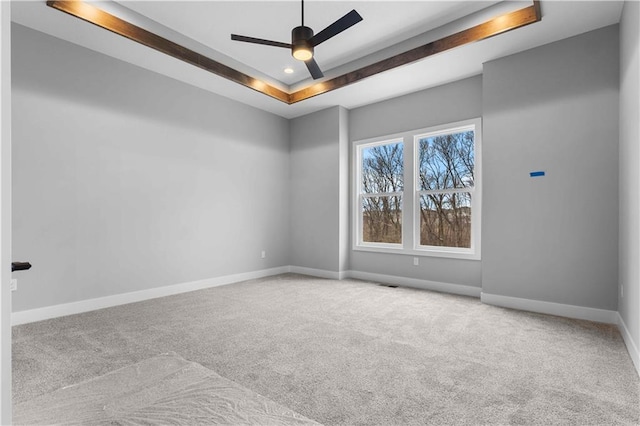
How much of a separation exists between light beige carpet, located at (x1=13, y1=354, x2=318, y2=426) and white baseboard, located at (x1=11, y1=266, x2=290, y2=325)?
1.84m

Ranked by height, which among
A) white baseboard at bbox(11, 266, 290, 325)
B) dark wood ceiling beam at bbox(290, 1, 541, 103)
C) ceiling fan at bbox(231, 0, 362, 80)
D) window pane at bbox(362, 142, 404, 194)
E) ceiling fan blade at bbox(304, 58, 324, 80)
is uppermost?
dark wood ceiling beam at bbox(290, 1, 541, 103)

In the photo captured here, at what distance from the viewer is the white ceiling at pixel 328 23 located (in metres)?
3.32

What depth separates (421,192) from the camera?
5090 millimetres

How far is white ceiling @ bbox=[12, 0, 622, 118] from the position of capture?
332cm

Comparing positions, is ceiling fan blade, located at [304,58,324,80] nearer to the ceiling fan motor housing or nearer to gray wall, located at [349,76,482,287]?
the ceiling fan motor housing

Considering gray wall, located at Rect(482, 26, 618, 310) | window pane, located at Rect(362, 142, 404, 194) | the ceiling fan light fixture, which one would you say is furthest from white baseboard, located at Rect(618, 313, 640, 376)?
the ceiling fan light fixture

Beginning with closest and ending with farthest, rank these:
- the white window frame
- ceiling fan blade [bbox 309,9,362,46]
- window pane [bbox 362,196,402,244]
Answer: ceiling fan blade [bbox 309,9,362,46]
window pane [bbox 362,196,402,244]
the white window frame

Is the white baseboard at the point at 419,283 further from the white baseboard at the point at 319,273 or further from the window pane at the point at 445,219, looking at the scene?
the window pane at the point at 445,219

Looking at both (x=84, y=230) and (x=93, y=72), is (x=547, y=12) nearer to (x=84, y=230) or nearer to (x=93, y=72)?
(x=93, y=72)

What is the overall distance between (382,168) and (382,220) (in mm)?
894

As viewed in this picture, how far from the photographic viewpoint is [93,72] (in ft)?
12.6

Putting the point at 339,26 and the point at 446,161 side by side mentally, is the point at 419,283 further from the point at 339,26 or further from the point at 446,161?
the point at 339,26

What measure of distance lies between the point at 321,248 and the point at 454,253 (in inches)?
88.8

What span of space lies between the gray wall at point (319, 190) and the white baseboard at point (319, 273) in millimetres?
53
